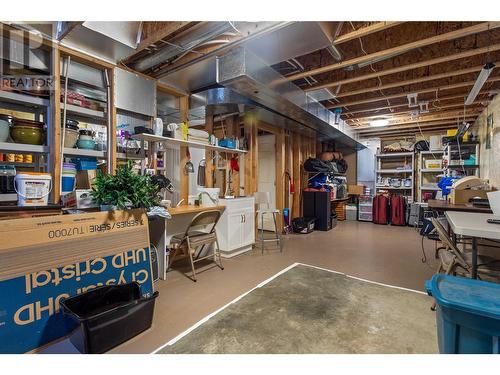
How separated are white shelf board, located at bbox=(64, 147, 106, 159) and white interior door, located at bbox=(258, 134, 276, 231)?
3.92 meters

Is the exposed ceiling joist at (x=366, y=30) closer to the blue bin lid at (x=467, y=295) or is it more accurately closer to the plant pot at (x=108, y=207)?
the blue bin lid at (x=467, y=295)

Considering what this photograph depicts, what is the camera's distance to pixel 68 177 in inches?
103

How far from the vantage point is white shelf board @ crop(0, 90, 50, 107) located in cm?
217

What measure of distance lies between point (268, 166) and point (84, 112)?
13.8ft

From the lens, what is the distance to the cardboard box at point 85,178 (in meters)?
2.67

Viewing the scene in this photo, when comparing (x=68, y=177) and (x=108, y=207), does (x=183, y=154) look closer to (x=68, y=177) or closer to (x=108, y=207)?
(x=68, y=177)

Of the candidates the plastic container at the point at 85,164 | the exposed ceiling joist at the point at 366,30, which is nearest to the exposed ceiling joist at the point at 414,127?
the exposed ceiling joist at the point at 366,30

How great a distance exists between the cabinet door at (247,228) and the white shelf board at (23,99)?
9.39 feet

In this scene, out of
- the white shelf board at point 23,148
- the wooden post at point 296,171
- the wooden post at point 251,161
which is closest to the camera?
the white shelf board at point 23,148

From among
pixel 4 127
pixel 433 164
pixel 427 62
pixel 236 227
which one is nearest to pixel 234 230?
pixel 236 227

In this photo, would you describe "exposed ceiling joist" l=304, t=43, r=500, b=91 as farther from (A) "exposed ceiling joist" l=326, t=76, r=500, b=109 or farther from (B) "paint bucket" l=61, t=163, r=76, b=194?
(B) "paint bucket" l=61, t=163, r=76, b=194

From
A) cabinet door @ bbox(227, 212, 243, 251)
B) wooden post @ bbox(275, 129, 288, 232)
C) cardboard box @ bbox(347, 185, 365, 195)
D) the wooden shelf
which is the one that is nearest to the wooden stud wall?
the wooden shelf
